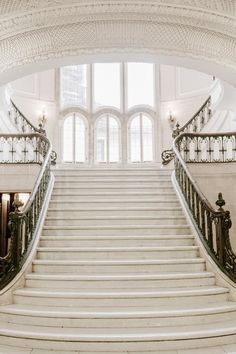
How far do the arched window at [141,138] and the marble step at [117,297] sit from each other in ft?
26.8

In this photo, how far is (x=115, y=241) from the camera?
18.9ft

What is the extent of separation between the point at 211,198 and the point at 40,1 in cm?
526

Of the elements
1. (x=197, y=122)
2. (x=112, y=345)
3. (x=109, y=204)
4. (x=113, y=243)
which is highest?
(x=197, y=122)

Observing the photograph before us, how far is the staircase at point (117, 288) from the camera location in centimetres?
378

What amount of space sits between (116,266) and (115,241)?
67cm

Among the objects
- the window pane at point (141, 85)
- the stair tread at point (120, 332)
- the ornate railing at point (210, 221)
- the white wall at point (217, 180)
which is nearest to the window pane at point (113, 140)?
the window pane at point (141, 85)

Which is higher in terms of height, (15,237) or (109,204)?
(109,204)

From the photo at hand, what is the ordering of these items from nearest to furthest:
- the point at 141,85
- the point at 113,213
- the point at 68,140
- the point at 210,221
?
the point at 210,221
the point at 113,213
the point at 68,140
the point at 141,85

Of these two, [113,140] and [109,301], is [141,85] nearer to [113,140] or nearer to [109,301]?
[113,140]

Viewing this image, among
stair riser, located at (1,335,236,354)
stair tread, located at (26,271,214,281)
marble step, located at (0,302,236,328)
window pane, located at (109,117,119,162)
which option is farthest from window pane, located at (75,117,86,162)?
stair riser, located at (1,335,236,354)

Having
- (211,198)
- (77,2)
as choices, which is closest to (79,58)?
(77,2)

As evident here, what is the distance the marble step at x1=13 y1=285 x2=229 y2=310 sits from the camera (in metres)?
4.37

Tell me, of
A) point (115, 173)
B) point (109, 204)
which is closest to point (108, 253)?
point (109, 204)

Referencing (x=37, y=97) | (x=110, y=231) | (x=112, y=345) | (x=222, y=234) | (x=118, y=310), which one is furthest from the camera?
(x=37, y=97)
